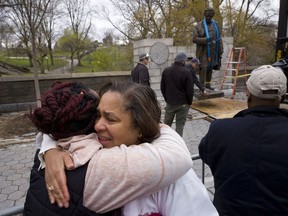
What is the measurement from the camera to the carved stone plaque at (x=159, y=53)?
26.9 ft

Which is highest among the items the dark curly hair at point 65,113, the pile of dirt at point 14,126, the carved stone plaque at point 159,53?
the carved stone plaque at point 159,53

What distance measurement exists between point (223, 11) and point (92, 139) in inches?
895

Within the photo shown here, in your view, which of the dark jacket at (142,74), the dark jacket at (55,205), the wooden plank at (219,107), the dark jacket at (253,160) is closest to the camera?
the dark jacket at (55,205)

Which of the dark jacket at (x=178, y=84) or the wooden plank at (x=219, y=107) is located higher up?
the dark jacket at (x=178, y=84)

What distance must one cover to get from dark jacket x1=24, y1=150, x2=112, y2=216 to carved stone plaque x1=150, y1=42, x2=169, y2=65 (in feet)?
24.9

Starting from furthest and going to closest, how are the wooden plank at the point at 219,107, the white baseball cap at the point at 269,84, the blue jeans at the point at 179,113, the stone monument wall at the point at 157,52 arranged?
the stone monument wall at the point at 157,52 < the wooden plank at the point at 219,107 < the blue jeans at the point at 179,113 < the white baseball cap at the point at 269,84

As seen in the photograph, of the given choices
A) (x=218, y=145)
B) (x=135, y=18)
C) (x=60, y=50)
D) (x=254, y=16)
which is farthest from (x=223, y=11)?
(x=218, y=145)

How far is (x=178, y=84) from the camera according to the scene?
4691 millimetres

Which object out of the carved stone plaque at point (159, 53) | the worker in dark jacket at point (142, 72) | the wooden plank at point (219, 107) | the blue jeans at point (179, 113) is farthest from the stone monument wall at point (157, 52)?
the blue jeans at point (179, 113)

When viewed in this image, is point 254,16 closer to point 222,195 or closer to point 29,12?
point 29,12

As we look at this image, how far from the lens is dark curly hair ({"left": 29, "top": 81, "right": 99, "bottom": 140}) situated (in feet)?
2.76

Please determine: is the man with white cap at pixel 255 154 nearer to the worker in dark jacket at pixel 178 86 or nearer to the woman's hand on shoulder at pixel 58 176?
the woman's hand on shoulder at pixel 58 176

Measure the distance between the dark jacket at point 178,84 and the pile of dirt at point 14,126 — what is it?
11.2 ft

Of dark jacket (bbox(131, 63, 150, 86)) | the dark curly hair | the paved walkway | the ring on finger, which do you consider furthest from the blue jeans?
the ring on finger
